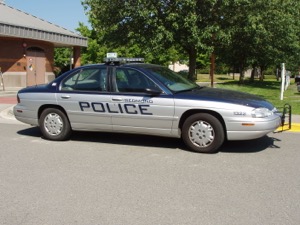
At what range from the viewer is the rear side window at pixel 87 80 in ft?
23.1

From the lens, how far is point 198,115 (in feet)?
20.7

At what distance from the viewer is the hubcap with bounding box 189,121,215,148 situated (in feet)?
20.6

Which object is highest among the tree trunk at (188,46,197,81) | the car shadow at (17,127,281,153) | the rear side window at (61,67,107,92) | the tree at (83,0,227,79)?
the tree at (83,0,227,79)

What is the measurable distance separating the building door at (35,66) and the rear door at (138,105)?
1844cm

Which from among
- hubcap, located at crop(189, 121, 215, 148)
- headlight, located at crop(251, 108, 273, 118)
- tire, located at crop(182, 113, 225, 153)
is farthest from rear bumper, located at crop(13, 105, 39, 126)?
headlight, located at crop(251, 108, 273, 118)

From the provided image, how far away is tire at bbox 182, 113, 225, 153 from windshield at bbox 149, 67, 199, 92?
70 centimetres

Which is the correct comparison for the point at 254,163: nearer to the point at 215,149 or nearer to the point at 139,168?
the point at 215,149

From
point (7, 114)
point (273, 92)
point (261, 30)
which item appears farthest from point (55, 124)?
point (273, 92)

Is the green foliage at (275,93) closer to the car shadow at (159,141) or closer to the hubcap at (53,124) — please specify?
the car shadow at (159,141)

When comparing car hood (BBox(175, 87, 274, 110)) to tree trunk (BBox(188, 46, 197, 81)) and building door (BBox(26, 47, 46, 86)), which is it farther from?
building door (BBox(26, 47, 46, 86))

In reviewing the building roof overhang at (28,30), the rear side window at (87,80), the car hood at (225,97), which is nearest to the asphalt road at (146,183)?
the car hood at (225,97)

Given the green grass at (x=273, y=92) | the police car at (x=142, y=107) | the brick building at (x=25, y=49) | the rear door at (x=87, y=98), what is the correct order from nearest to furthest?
the police car at (x=142, y=107), the rear door at (x=87, y=98), the green grass at (x=273, y=92), the brick building at (x=25, y=49)

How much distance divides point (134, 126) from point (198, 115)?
3.86 feet

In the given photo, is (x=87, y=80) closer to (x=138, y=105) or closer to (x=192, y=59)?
(x=138, y=105)
